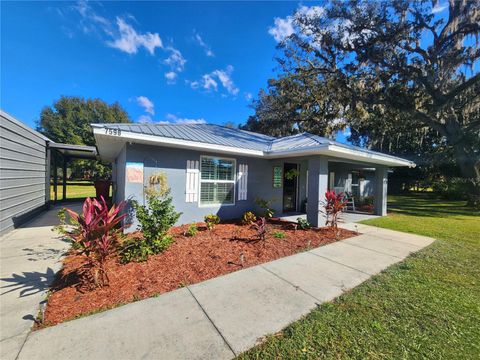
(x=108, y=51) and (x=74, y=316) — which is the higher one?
(x=108, y=51)

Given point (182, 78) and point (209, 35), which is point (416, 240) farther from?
point (182, 78)

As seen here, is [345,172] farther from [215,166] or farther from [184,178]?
[184,178]

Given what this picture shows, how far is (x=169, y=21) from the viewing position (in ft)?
31.1

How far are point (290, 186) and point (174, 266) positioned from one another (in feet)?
22.3

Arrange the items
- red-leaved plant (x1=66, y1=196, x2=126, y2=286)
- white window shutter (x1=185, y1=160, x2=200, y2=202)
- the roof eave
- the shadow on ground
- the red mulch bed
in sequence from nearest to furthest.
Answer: the red mulch bed
red-leaved plant (x1=66, y1=196, x2=126, y2=286)
the shadow on ground
the roof eave
white window shutter (x1=185, y1=160, x2=200, y2=202)

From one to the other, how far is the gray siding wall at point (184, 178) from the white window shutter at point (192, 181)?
12 cm

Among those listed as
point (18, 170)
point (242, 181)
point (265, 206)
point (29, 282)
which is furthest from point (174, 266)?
point (18, 170)

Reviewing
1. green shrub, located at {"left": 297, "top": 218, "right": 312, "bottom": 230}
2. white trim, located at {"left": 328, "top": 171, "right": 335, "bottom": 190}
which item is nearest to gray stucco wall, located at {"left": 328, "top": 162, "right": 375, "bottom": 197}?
white trim, located at {"left": 328, "top": 171, "right": 335, "bottom": 190}

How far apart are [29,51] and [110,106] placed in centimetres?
2638

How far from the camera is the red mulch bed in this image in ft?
9.44

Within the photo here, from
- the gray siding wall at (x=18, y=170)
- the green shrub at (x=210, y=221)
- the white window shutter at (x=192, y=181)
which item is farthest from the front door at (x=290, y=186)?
the gray siding wall at (x=18, y=170)

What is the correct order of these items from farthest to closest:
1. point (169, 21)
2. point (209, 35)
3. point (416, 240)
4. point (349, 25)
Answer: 1. point (349, 25)
2. point (209, 35)
3. point (169, 21)
4. point (416, 240)

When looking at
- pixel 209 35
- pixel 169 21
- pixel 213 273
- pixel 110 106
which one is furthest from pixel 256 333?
pixel 110 106

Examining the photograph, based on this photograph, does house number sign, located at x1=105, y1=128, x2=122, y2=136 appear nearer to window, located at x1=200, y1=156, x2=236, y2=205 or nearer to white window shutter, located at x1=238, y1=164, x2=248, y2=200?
window, located at x1=200, y1=156, x2=236, y2=205
